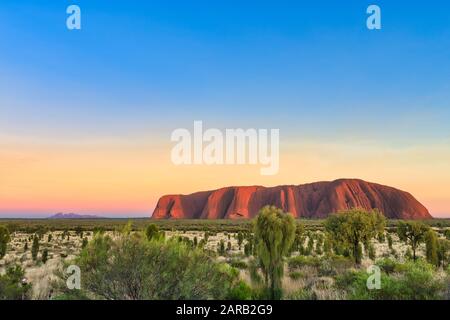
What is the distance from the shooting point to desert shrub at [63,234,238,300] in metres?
7.41

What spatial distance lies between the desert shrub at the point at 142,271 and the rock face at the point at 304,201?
153907mm

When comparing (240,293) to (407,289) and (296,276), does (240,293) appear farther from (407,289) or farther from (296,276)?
(296,276)

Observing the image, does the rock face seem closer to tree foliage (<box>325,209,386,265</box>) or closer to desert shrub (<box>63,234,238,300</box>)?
tree foliage (<box>325,209,386,265</box>)

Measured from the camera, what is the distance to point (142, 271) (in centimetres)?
739

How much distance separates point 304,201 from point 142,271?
176733mm

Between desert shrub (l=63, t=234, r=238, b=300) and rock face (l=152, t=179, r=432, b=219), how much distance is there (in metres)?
154

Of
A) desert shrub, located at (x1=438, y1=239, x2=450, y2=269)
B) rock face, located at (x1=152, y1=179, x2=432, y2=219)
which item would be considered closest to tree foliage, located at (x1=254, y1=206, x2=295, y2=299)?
desert shrub, located at (x1=438, y1=239, x2=450, y2=269)

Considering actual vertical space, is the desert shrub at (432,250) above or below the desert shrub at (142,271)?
below

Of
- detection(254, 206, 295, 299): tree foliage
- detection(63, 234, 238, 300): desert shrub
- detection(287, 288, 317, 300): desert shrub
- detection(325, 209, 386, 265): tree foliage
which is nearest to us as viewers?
detection(63, 234, 238, 300): desert shrub

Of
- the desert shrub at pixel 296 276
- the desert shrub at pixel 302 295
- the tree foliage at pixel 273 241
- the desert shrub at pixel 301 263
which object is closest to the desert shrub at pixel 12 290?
the tree foliage at pixel 273 241

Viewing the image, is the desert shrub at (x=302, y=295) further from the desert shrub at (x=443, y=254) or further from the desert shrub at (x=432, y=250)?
the desert shrub at (x=443, y=254)

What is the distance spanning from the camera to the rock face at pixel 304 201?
16325 centimetres

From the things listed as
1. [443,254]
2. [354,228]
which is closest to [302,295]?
[354,228]
